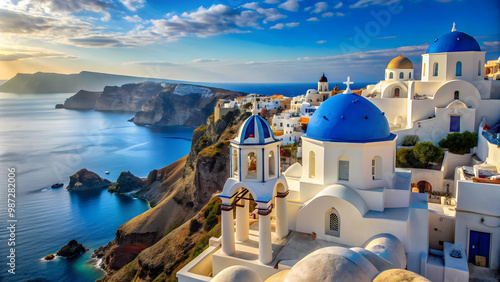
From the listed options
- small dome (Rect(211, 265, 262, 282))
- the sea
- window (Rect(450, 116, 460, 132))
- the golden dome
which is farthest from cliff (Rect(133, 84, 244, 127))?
small dome (Rect(211, 265, 262, 282))

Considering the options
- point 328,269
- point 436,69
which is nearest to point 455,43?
point 436,69

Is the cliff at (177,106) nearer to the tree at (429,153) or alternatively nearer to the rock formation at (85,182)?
the rock formation at (85,182)

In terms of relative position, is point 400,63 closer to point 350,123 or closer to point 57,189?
point 350,123

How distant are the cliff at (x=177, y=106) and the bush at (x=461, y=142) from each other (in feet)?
309

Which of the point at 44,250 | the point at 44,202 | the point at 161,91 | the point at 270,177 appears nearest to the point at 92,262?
the point at 44,250

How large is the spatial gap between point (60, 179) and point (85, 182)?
Answer: 4999 mm

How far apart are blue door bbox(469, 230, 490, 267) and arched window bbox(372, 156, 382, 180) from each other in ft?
13.7

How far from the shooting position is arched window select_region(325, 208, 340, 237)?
11398mm

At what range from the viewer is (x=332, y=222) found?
454 inches

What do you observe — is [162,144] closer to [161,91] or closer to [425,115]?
[161,91]

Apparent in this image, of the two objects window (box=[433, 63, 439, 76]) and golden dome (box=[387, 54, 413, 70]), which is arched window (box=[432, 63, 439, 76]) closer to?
window (box=[433, 63, 439, 76])

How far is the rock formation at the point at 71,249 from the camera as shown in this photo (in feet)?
102

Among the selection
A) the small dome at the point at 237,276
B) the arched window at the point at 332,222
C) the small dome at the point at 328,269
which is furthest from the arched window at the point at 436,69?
the small dome at the point at 237,276

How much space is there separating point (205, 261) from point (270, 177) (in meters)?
3.50
